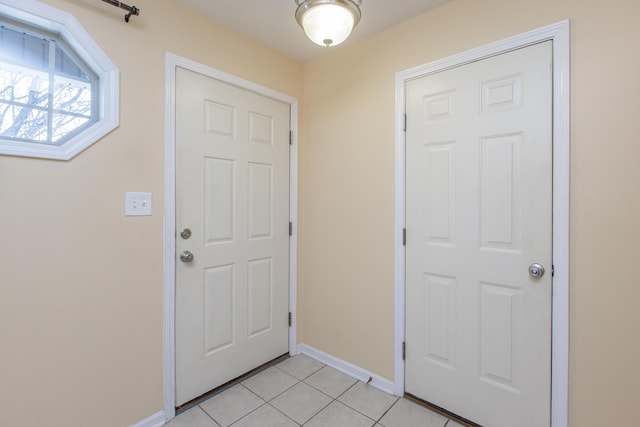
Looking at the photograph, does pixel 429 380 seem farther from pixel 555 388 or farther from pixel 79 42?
pixel 79 42

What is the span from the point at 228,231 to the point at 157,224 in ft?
1.51

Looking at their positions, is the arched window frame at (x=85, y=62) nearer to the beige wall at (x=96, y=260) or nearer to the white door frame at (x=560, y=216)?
the beige wall at (x=96, y=260)

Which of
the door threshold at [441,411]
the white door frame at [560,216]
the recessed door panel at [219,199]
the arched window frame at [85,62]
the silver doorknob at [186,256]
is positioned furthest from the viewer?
the recessed door panel at [219,199]

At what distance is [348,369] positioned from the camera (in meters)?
2.14

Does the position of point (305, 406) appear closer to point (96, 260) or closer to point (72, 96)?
point (96, 260)

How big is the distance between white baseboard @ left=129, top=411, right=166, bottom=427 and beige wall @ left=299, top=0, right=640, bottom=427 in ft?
3.62

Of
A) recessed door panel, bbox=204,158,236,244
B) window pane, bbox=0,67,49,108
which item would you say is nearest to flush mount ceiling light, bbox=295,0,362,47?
recessed door panel, bbox=204,158,236,244

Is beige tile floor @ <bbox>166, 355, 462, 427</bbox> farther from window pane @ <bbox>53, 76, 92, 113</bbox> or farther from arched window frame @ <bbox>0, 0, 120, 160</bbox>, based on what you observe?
window pane @ <bbox>53, 76, 92, 113</bbox>

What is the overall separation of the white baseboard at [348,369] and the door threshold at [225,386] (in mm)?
185

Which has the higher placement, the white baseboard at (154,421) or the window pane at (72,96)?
the window pane at (72,96)

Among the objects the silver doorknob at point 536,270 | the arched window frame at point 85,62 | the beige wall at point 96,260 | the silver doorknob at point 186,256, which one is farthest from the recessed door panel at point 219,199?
the silver doorknob at point 536,270

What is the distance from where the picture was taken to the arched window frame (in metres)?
1.23

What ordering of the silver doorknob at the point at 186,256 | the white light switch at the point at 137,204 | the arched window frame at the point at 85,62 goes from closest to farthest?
the arched window frame at the point at 85,62 → the white light switch at the point at 137,204 → the silver doorknob at the point at 186,256

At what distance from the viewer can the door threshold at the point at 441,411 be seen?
1.63 metres
